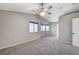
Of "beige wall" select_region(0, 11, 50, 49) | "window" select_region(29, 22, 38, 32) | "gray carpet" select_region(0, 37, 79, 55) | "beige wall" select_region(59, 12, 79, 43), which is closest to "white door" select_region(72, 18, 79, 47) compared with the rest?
"gray carpet" select_region(0, 37, 79, 55)

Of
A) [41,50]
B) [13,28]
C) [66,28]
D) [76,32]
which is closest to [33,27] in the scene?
[13,28]

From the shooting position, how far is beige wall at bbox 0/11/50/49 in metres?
5.10

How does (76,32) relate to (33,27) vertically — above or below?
below

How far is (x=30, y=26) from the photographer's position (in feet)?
26.4

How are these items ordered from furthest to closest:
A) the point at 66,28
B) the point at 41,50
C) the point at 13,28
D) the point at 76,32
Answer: the point at 66,28 < the point at 13,28 < the point at 76,32 < the point at 41,50

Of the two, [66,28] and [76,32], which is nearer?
[76,32]

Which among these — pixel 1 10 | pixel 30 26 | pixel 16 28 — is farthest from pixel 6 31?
pixel 30 26

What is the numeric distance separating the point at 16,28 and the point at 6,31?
3.15 ft

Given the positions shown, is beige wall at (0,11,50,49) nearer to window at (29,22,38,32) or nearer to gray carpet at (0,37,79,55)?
window at (29,22,38,32)

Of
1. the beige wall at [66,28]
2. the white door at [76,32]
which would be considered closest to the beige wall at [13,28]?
the beige wall at [66,28]

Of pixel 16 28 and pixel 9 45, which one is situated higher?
pixel 16 28

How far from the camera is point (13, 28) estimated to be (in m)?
5.86

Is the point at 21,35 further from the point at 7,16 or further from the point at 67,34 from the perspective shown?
the point at 67,34

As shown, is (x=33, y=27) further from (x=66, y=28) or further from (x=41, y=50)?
(x=41, y=50)
